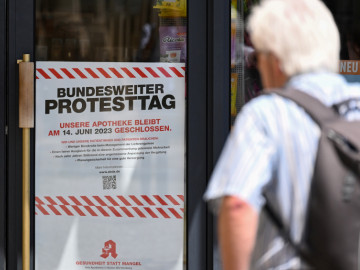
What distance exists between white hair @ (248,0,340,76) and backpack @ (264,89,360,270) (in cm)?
18

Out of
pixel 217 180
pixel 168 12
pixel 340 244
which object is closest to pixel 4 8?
pixel 168 12

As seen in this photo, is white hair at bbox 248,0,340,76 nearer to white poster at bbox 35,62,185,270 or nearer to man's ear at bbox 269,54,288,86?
man's ear at bbox 269,54,288,86

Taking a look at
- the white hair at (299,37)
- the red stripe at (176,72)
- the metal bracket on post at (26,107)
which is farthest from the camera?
the red stripe at (176,72)

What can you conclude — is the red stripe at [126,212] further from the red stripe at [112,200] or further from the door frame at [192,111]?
the door frame at [192,111]

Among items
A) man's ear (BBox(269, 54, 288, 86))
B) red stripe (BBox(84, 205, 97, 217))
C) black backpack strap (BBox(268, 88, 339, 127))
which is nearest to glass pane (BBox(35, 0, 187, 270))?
red stripe (BBox(84, 205, 97, 217))

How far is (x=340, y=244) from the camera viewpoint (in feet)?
6.17

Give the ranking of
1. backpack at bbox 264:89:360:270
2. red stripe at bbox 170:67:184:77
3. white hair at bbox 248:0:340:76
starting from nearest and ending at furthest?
backpack at bbox 264:89:360:270, white hair at bbox 248:0:340:76, red stripe at bbox 170:67:184:77

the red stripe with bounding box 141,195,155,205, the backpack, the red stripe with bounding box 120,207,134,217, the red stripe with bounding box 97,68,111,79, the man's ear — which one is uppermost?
the red stripe with bounding box 97,68,111,79

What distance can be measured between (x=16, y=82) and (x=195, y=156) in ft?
3.48

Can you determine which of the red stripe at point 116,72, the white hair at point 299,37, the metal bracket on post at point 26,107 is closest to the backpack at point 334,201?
the white hair at point 299,37

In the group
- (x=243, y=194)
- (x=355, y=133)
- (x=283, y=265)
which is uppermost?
(x=355, y=133)

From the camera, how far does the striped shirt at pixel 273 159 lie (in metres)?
1.93

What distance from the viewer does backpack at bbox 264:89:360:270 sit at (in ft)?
6.14

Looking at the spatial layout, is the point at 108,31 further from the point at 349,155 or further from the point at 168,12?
the point at 349,155
